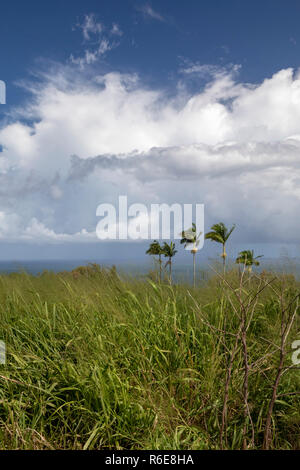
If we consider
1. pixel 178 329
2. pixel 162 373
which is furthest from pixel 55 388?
pixel 178 329

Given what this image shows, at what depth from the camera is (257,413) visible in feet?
12.2

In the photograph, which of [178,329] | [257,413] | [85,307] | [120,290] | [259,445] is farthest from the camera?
[120,290]

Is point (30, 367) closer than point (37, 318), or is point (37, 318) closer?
point (30, 367)

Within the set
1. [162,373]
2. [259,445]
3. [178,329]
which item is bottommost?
[259,445]

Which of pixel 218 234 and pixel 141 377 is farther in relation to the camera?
pixel 218 234

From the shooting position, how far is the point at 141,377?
3.81m

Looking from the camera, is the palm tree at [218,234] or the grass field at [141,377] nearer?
the grass field at [141,377]

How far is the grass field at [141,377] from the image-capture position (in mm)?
3227

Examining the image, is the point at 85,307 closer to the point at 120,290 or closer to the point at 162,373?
the point at 120,290

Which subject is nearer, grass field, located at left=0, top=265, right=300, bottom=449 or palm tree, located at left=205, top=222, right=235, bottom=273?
grass field, located at left=0, top=265, right=300, bottom=449

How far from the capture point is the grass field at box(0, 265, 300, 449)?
3.23 meters
